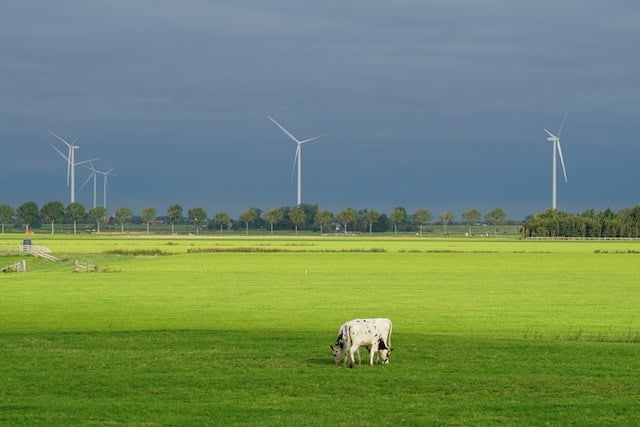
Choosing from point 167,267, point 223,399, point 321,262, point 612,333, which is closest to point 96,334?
point 223,399

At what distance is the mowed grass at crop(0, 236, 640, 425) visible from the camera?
16.2 metres

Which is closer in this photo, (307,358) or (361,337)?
(361,337)

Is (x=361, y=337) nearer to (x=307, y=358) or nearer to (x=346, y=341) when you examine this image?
(x=346, y=341)

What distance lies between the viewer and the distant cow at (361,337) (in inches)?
799

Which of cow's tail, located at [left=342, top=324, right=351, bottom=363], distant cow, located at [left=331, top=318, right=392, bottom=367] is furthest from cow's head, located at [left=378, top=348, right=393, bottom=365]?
cow's tail, located at [left=342, top=324, right=351, bottom=363]

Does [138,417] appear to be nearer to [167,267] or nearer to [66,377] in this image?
[66,377]

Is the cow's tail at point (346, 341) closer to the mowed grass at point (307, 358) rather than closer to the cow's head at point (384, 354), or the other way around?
the mowed grass at point (307, 358)

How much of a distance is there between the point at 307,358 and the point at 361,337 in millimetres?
2216

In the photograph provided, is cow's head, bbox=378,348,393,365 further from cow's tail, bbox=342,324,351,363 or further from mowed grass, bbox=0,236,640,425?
cow's tail, bbox=342,324,351,363

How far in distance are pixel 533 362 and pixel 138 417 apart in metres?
9.41

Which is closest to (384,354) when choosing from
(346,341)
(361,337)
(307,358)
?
(361,337)

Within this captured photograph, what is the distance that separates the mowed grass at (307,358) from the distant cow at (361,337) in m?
0.35

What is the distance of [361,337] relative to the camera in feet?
67.0

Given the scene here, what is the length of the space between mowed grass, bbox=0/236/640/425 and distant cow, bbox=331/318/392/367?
1.13 ft
